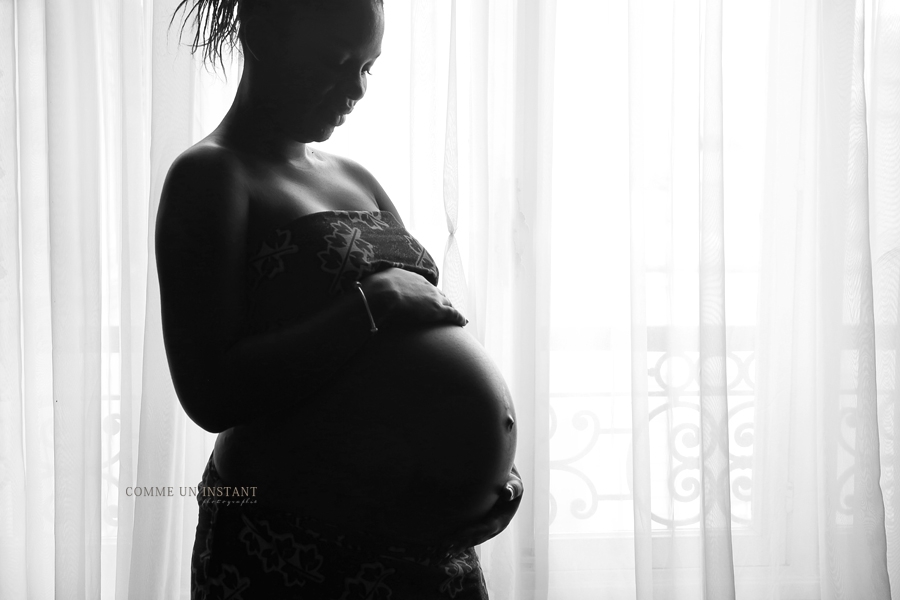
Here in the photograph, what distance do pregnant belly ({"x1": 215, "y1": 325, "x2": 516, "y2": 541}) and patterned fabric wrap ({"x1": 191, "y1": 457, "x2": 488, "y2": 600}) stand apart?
0.02 m

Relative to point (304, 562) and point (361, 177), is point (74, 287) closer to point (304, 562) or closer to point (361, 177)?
point (361, 177)

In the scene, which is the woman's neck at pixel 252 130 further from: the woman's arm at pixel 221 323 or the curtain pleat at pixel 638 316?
Result: the curtain pleat at pixel 638 316

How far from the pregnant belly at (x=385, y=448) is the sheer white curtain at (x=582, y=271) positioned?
88 cm

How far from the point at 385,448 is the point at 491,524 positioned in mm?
135

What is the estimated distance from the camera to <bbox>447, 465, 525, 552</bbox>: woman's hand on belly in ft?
2.40

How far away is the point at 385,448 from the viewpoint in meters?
0.70

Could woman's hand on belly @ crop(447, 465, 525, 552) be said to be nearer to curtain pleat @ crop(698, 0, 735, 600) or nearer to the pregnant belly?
the pregnant belly

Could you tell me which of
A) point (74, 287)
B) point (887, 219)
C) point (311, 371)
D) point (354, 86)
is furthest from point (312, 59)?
point (887, 219)

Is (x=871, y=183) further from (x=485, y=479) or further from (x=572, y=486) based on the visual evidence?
(x=485, y=479)

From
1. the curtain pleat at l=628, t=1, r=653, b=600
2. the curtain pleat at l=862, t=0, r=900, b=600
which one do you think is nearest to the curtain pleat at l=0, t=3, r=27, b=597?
the curtain pleat at l=628, t=1, r=653, b=600

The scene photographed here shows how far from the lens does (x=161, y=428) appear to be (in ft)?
5.10

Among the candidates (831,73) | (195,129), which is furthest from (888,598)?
(195,129)

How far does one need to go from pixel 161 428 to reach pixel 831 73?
163 cm

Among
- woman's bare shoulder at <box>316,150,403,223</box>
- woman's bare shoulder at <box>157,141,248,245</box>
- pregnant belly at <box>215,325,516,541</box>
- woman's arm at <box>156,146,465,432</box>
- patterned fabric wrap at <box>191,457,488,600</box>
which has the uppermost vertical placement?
woman's bare shoulder at <box>316,150,403,223</box>
